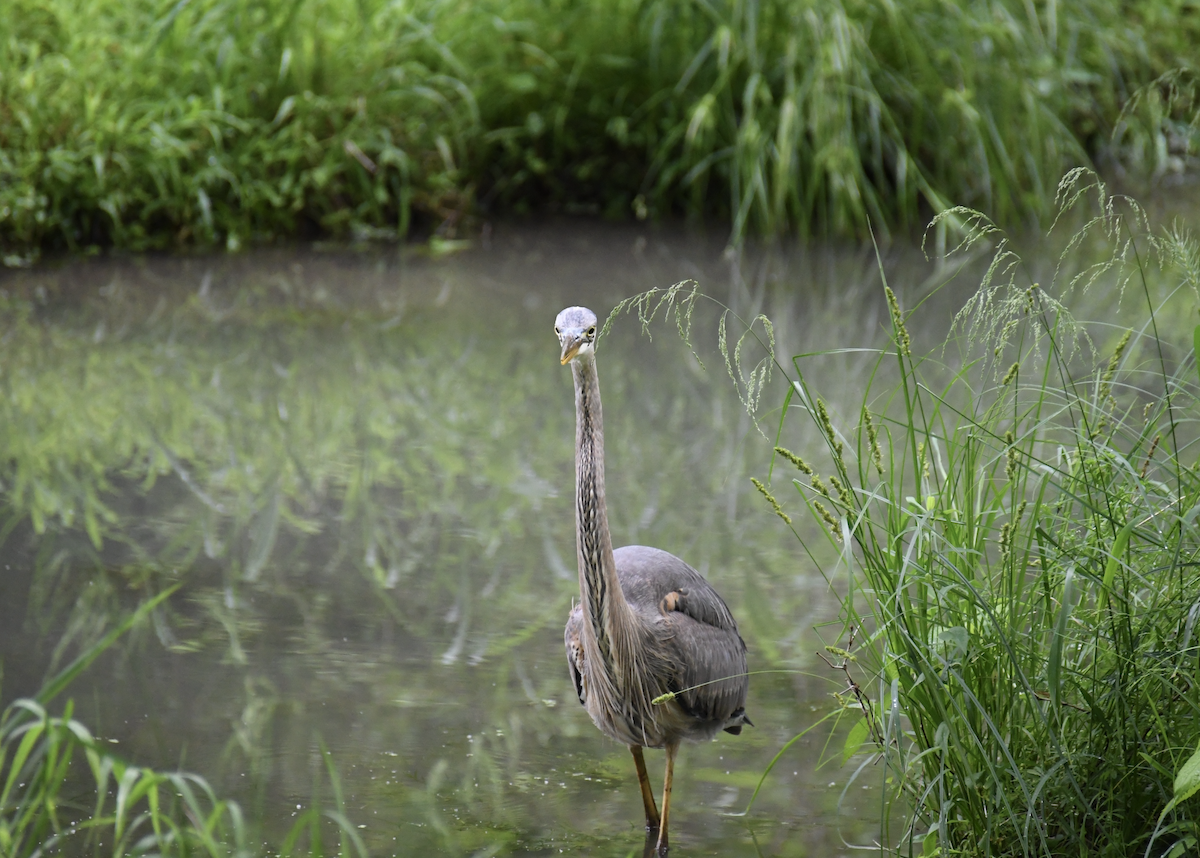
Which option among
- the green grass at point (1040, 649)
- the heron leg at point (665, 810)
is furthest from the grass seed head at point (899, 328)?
the heron leg at point (665, 810)

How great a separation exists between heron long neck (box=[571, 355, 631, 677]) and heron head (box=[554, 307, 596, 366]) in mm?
33

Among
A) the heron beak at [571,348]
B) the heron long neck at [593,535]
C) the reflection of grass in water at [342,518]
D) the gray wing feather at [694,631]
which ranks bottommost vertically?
the reflection of grass in water at [342,518]

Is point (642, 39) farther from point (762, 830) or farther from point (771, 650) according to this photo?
point (762, 830)

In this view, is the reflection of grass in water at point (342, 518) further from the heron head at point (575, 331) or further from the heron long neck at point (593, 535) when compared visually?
the heron head at point (575, 331)

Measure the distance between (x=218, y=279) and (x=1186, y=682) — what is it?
600cm

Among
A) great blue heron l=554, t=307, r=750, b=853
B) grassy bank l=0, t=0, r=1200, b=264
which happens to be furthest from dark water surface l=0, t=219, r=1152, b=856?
grassy bank l=0, t=0, r=1200, b=264

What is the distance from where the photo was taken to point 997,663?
2.29 metres

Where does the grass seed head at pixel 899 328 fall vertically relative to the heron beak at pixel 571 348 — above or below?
above

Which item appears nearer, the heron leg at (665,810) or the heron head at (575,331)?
the heron head at (575,331)

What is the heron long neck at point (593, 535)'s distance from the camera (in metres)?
2.76

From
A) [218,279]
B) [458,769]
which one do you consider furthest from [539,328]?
[458,769]

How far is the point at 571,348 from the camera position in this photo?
2729 millimetres

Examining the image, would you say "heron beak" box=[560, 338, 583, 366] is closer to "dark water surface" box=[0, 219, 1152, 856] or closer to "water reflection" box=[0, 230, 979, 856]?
"dark water surface" box=[0, 219, 1152, 856]

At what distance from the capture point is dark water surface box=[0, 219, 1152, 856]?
3102 millimetres
